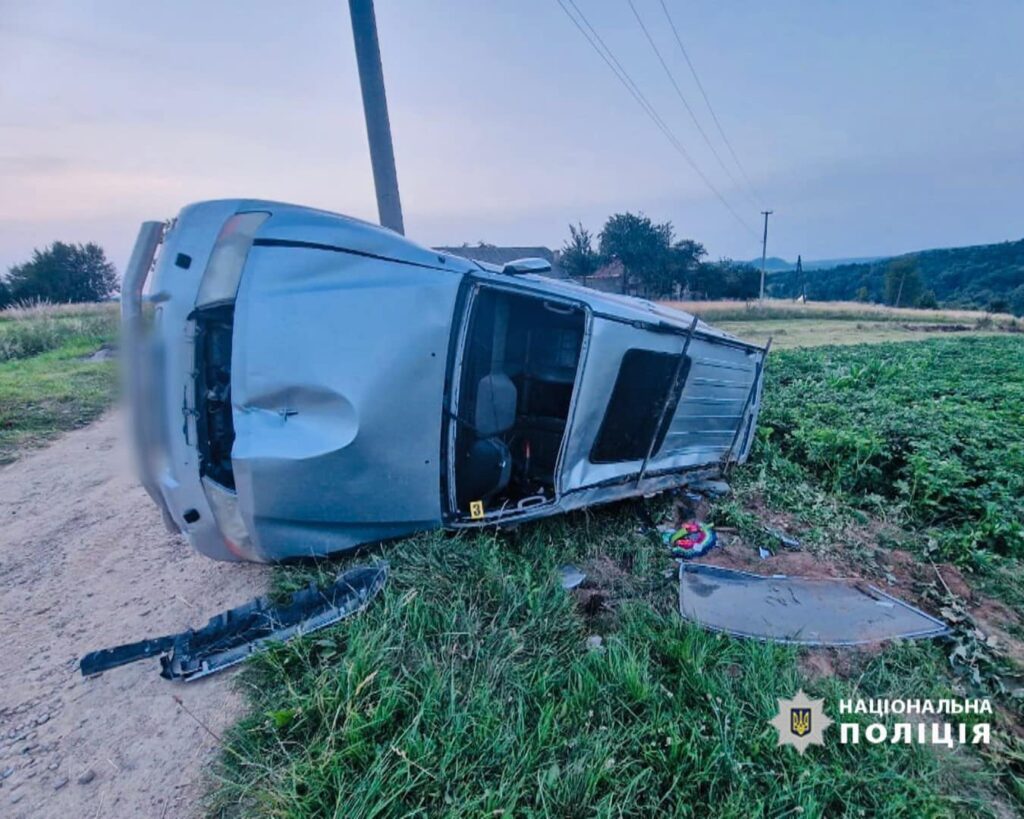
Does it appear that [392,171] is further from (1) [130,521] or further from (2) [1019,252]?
(2) [1019,252]

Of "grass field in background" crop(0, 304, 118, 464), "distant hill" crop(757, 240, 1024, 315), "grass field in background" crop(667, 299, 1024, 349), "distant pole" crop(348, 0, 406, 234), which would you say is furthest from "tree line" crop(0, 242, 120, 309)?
"distant hill" crop(757, 240, 1024, 315)

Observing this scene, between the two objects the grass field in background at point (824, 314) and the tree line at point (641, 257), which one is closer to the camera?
the grass field in background at point (824, 314)

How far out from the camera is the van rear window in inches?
119

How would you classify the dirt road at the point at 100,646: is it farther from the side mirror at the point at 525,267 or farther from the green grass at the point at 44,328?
the green grass at the point at 44,328

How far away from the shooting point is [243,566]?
9.59 feet

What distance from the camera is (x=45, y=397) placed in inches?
268

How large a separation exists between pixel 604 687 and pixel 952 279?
78.0 metres

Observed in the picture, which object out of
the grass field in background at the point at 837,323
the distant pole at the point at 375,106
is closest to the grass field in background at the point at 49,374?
the distant pole at the point at 375,106

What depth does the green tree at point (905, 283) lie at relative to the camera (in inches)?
1865

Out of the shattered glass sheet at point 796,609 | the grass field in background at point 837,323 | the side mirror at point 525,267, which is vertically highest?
the side mirror at point 525,267

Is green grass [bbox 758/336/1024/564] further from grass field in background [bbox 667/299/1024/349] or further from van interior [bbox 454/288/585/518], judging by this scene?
grass field in background [bbox 667/299/1024/349]

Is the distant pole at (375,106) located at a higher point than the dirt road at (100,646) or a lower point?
higher

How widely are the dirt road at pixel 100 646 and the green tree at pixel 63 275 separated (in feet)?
122

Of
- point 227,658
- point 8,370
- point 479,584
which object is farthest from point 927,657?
point 8,370
